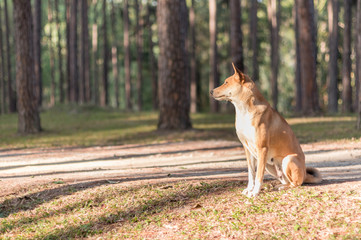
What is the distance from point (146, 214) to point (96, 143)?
991 centimetres

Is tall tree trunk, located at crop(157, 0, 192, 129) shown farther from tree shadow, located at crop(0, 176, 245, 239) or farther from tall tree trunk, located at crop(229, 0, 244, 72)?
tree shadow, located at crop(0, 176, 245, 239)

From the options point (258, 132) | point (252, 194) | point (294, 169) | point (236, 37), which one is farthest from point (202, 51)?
point (258, 132)

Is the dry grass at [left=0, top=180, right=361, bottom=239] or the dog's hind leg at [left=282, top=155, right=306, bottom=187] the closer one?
the dry grass at [left=0, top=180, right=361, bottom=239]

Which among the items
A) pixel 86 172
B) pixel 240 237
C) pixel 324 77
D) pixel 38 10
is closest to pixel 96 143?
pixel 86 172

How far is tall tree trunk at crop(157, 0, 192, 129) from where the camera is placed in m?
18.0

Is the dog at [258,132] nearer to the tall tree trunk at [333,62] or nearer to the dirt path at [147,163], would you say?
the dirt path at [147,163]

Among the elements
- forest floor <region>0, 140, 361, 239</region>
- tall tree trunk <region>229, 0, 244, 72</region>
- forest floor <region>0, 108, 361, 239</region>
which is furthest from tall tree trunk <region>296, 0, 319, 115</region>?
forest floor <region>0, 140, 361, 239</region>

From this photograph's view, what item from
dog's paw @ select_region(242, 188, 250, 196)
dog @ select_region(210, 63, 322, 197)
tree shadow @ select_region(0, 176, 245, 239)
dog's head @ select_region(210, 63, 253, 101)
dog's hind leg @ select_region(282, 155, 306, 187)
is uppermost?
dog's head @ select_region(210, 63, 253, 101)

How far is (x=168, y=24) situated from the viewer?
17984 millimetres

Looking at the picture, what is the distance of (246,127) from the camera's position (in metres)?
6.74

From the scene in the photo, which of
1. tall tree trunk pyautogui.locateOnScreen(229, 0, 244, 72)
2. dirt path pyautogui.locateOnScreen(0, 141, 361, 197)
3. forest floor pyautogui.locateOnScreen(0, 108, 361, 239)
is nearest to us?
forest floor pyautogui.locateOnScreen(0, 108, 361, 239)

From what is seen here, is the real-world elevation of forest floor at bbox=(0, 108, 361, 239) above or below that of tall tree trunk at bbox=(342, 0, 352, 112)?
below

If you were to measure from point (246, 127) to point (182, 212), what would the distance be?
159 centimetres

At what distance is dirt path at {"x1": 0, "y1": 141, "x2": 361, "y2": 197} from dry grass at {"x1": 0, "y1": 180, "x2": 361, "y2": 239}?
72 cm
